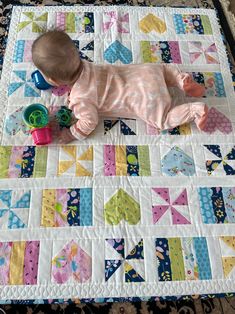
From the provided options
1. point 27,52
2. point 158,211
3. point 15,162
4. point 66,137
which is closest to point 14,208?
point 15,162

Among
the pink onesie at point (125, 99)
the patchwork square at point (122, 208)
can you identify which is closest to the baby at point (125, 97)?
the pink onesie at point (125, 99)

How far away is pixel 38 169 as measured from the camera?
106cm

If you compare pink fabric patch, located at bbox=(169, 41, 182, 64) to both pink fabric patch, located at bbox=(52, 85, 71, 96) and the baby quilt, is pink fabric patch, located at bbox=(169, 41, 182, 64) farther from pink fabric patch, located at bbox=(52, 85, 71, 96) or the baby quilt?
pink fabric patch, located at bbox=(52, 85, 71, 96)

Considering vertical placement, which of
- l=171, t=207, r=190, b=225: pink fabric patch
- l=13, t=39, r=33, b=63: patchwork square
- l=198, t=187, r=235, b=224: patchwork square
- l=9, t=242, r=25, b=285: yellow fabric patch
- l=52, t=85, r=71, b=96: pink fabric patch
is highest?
l=13, t=39, r=33, b=63: patchwork square

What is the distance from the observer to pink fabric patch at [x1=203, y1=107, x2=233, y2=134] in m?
1.15

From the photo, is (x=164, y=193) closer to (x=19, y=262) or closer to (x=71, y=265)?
(x=71, y=265)

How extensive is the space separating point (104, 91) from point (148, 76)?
14 cm

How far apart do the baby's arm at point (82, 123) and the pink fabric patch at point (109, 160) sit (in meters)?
0.08

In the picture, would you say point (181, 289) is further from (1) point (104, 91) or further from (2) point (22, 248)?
(1) point (104, 91)

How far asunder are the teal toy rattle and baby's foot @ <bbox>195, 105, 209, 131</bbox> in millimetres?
446

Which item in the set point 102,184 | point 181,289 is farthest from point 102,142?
point 181,289

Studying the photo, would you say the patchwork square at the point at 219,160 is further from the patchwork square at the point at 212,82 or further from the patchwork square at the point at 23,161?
the patchwork square at the point at 23,161

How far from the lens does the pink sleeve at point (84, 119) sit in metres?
1.06

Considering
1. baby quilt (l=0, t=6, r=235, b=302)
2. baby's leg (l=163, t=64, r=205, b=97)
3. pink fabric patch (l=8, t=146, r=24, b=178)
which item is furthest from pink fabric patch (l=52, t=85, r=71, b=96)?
baby's leg (l=163, t=64, r=205, b=97)
